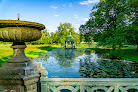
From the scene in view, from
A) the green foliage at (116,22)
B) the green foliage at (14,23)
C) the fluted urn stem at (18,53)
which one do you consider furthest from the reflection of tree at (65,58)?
the green foliage at (14,23)

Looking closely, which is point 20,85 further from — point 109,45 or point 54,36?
point 54,36

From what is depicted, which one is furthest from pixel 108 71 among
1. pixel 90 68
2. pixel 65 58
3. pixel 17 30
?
pixel 17 30

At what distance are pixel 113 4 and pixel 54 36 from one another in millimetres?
37147

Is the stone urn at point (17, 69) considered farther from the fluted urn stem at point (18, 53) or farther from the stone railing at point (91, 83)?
the stone railing at point (91, 83)

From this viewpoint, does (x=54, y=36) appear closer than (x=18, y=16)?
No

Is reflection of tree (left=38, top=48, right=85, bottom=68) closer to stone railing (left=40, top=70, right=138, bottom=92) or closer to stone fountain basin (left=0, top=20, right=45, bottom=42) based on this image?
stone railing (left=40, top=70, right=138, bottom=92)

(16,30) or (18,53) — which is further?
(18,53)

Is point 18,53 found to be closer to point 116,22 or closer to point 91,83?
point 91,83

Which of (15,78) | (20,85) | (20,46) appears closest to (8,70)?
(15,78)

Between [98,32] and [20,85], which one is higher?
[98,32]

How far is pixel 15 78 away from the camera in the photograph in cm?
244

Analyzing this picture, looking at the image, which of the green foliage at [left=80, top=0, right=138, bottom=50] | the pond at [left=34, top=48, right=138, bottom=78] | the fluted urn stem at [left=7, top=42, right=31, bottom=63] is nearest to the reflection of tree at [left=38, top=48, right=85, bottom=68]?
the pond at [left=34, top=48, right=138, bottom=78]

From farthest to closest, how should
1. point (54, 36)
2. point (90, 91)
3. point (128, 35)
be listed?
point (54, 36)
point (128, 35)
point (90, 91)

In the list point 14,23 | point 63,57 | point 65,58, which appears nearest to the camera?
point 14,23
